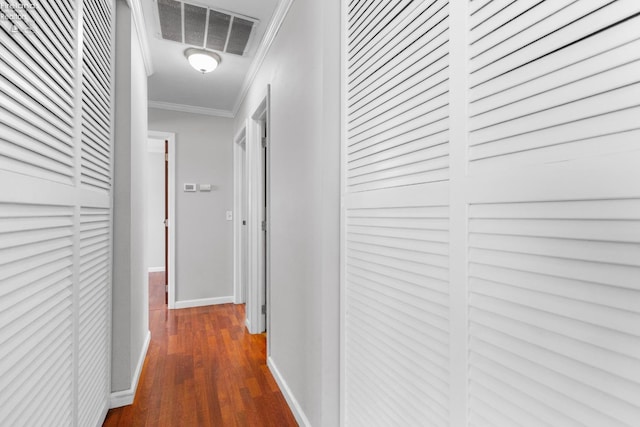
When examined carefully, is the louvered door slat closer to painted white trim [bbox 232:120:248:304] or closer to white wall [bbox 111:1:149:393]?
white wall [bbox 111:1:149:393]

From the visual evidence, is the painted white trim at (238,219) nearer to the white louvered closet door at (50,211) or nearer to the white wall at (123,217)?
the white wall at (123,217)

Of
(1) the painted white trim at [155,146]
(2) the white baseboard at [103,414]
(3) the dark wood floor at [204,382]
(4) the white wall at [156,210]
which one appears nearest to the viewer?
(2) the white baseboard at [103,414]

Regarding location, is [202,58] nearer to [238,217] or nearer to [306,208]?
[306,208]

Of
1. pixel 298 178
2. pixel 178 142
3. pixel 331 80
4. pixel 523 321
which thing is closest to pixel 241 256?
pixel 178 142

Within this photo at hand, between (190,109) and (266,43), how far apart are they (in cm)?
191

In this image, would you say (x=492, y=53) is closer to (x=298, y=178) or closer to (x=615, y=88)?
(x=615, y=88)

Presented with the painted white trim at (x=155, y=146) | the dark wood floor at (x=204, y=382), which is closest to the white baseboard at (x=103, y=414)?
the dark wood floor at (x=204, y=382)

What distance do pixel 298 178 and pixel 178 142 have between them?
2.72 m

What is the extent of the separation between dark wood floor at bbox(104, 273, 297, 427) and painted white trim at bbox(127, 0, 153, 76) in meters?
2.41

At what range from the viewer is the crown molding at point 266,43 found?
2.05 meters

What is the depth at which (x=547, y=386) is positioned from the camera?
61 cm

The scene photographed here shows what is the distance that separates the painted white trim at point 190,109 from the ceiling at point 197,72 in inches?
0.4

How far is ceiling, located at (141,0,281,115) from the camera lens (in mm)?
2117

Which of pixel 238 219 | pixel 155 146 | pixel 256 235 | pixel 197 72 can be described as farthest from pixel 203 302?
pixel 155 146
